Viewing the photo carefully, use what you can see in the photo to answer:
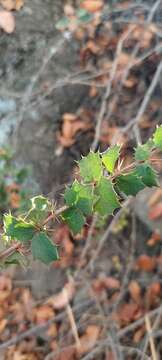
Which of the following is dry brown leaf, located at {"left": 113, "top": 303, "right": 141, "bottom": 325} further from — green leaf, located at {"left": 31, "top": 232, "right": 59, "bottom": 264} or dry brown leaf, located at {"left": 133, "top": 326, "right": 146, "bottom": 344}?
green leaf, located at {"left": 31, "top": 232, "right": 59, "bottom": 264}

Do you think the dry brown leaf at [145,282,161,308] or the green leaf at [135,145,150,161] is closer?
the green leaf at [135,145,150,161]

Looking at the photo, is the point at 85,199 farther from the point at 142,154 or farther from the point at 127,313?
the point at 127,313

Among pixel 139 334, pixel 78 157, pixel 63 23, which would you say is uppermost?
pixel 63 23

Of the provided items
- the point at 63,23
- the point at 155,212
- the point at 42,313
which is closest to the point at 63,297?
the point at 42,313

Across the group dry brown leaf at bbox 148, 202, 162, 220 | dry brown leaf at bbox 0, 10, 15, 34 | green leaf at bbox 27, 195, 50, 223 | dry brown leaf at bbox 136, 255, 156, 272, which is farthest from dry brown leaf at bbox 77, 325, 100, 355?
green leaf at bbox 27, 195, 50, 223

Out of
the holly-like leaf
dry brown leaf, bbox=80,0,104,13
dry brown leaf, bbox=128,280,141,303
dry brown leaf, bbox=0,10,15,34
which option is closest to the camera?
the holly-like leaf

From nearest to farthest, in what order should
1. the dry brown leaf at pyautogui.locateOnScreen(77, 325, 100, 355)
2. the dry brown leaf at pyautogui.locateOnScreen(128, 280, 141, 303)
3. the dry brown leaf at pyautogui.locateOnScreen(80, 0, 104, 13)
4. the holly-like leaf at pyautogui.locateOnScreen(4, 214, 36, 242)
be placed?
the holly-like leaf at pyautogui.locateOnScreen(4, 214, 36, 242) < the dry brown leaf at pyautogui.locateOnScreen(77, 325, 100, 355) < the dry brown leaf at pyautogui.locateOnScreen(128, 280, 141, 303) < the dry brown leaf at pyautogui.locateOnScreen(80, 0, 104, 13)

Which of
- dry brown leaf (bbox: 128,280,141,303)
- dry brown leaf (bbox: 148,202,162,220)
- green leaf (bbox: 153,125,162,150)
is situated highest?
dry brown leaf (bbox: 148,202,162,220)
